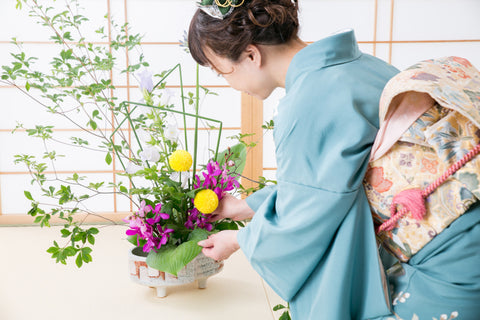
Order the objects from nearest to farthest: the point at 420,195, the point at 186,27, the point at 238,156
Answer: the point at 420,195, the point at 238,156, the point at 186,27

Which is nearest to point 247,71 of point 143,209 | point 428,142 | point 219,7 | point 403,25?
point 219,7

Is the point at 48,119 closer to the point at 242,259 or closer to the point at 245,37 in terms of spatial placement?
the point at 242,259

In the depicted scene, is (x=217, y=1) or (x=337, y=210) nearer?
(x=337, y=210)

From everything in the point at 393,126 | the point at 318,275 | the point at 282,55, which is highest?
the point at 282,55

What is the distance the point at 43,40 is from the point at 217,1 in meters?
→ 2.37

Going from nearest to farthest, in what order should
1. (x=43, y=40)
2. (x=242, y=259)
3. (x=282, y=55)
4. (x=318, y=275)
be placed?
(x=318, y=275) → (x=282, y=55) → (x=242, y=259) → (x=43, y=40)

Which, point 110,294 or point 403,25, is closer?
point 110,294

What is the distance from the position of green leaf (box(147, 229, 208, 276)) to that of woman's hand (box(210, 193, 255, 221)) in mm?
98

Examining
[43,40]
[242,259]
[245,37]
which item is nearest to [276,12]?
[245,37]

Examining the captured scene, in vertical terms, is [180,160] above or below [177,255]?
above

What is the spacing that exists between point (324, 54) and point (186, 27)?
229cm

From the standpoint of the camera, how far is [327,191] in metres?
0.91

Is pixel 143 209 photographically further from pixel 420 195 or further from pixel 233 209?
pixel 420 195

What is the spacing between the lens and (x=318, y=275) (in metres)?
1.00
